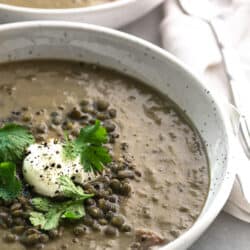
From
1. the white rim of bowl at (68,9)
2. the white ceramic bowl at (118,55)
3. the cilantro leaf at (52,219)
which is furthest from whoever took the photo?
the white rim of bowl at (68,9)

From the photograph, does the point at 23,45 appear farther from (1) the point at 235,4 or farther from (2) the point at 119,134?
(1) the point at 235,4

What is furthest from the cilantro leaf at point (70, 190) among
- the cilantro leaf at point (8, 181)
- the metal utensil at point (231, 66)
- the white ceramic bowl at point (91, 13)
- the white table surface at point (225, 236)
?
the white ceramic bowl at point (91, 13)

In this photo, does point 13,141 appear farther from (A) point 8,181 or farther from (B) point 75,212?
(B) point 75,212

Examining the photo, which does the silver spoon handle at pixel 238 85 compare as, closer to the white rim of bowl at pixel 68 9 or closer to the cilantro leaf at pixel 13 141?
the white rim of bowl at pixel 68 9

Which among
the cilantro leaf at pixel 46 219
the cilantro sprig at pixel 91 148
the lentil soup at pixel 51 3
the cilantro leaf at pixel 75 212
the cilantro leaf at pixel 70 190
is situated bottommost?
the lentil soup at pixel 51 3

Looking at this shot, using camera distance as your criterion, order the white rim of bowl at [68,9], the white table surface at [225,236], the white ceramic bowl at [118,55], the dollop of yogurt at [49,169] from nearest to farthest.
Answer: the dollop of yogurt at [49,169]
the white table surface at [225,236]
the white ceramic bowl at [118,55]
the white rim of bowl at [68,9]

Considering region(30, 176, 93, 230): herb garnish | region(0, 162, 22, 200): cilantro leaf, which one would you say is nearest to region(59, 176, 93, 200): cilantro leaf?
region(30, 176, 93, 230): herb garnish
